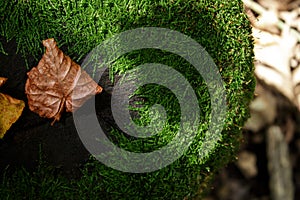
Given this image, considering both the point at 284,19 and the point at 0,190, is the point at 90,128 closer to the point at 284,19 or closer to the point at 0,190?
the point at 0,190

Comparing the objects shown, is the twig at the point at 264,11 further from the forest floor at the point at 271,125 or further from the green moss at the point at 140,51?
the green moss at the point at 140,51

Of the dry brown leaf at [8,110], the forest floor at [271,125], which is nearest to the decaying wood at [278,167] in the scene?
the forest floor at [271,125]

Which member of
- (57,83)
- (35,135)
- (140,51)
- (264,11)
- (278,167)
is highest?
(264,11)

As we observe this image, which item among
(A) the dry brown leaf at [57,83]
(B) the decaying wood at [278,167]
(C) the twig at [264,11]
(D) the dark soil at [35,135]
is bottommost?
(B) the decaying wood at [278,167]

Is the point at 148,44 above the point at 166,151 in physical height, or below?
above

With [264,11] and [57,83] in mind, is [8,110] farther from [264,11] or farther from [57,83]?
[264,11]

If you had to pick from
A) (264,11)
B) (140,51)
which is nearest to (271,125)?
(264,11)

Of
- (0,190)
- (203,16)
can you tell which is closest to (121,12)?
(203,16)
